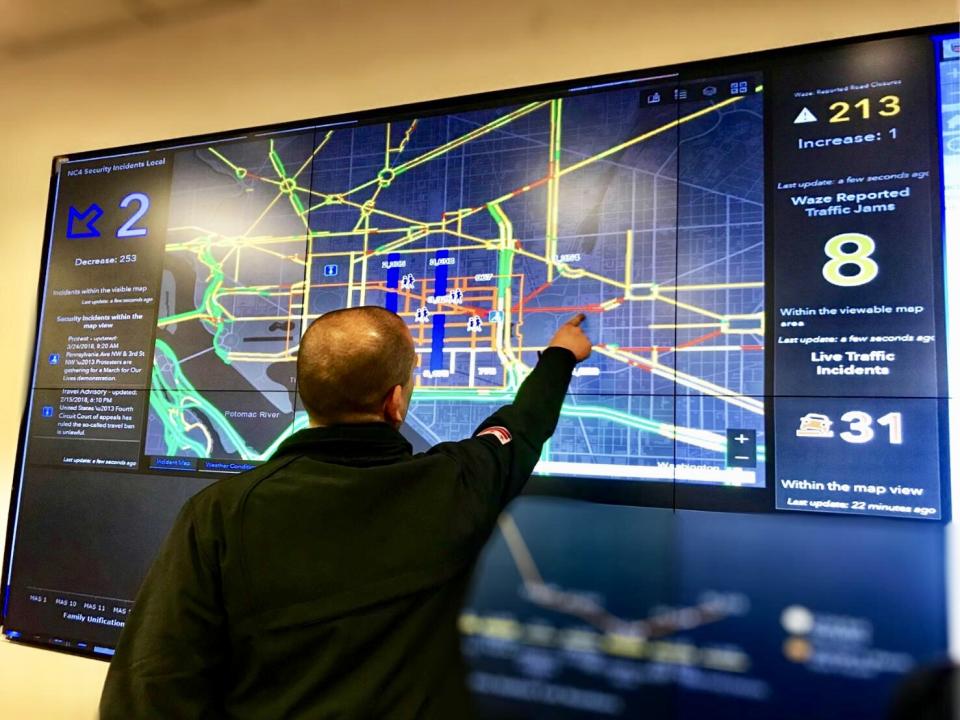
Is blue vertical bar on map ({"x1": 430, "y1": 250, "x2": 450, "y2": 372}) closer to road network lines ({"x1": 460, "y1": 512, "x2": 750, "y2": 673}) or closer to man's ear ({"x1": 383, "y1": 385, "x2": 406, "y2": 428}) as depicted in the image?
road network lines ({"x1": 460, "y1": 512, "x2": 750, "y2": 673})

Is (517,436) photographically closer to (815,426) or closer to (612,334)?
(612,334)

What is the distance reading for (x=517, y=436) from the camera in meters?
1.53

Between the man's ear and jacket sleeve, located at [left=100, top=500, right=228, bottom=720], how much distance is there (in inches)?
14.7

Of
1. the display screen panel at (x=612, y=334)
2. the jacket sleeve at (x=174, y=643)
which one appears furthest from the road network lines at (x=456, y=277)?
the jacket sleeve at (x=174, y=643)

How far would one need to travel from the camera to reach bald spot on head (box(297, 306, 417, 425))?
4.06 feet

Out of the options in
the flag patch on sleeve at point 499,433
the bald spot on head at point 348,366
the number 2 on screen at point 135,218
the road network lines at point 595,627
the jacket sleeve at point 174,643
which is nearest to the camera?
the jacket sleeve at point 174,643

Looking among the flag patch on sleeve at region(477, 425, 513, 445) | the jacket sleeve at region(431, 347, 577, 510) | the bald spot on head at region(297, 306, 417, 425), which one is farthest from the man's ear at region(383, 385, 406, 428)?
the flag patch on sleeve at region(477, 425, 513, 445)

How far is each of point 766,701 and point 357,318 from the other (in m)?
1.22

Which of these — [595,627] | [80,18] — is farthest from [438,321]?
[80,18]

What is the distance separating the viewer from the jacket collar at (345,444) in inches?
47.4

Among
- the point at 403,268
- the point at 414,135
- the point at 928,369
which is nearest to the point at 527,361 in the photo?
the point at 403,268

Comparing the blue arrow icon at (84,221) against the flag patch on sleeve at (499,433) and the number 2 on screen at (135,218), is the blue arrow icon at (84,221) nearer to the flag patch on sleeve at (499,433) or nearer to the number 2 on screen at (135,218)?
the number 2 on screen at (135,218)

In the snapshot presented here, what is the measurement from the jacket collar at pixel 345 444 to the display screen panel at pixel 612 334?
26.6 inches

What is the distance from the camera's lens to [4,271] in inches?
102
